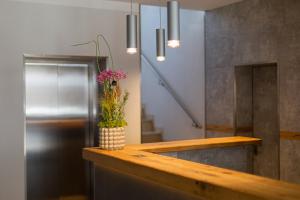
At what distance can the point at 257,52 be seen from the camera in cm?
582

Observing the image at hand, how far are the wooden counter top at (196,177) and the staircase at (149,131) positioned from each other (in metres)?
3.76

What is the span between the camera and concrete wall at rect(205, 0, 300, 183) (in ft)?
17.3

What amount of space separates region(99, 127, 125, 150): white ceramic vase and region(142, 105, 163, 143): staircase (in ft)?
12.4

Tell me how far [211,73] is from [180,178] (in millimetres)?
4413

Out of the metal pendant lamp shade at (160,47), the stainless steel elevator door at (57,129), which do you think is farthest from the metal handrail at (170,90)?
the metal pendant lamp shade at (160,47)

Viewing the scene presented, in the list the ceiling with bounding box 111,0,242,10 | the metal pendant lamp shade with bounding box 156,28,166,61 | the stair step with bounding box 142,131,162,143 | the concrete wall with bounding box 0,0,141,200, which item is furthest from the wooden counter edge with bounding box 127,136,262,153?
the stair step with bounding box 142,131,162,143

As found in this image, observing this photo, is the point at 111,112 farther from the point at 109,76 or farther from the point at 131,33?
the point at 131,33

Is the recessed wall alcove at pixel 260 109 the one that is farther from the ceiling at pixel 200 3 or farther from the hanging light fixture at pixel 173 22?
the hanging light fixture at pixel 173 22

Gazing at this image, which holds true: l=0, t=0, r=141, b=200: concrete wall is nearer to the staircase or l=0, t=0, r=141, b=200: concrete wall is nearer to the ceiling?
the ceiling

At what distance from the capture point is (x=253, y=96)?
21.0 ft

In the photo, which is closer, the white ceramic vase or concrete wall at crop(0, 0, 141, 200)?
the white ceramic vase

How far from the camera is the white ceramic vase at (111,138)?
3672 millimetres

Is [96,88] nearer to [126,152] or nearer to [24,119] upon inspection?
[24,119]

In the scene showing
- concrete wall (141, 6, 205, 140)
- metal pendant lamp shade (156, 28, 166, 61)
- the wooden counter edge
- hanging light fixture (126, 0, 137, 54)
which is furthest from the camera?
concrete wall (141, 6, 205, 140)
